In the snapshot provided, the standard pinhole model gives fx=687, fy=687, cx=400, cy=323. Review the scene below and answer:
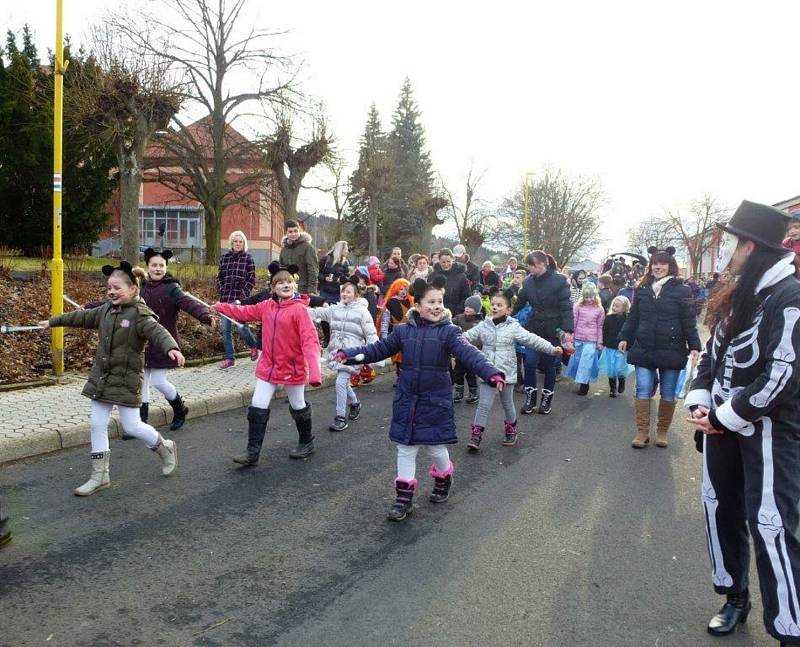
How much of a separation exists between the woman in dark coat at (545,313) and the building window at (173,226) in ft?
145

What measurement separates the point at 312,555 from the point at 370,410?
473cm

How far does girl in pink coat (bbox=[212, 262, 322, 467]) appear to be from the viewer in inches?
245

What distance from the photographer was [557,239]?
193ft

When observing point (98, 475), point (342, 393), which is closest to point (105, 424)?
point (98, 475)

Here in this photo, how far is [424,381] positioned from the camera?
5.19 metres

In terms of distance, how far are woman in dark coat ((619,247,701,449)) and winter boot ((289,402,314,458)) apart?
11.6ft

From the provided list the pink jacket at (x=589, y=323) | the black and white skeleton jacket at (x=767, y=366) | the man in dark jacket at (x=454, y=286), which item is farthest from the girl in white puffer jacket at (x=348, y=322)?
the black and white skeleton jacket at (x=767, y=366)

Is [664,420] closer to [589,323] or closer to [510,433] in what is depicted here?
[510,433]

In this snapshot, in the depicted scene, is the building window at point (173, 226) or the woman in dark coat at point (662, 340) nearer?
the woman in dark coat at point (662, 340)

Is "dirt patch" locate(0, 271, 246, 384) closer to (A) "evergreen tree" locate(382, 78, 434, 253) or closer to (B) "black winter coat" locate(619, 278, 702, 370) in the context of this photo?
(B) "black winter coat" locate(619, 278, 702, 370)

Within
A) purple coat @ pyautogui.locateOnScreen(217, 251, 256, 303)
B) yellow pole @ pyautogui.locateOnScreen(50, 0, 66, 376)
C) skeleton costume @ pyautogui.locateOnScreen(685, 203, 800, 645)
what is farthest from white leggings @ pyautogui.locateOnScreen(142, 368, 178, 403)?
skeleton costume @ pyautogui.locateOnScreen(685, 203, 800, 645)

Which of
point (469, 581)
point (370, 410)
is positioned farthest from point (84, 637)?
point (370, 410)

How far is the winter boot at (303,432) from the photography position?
6.55 m

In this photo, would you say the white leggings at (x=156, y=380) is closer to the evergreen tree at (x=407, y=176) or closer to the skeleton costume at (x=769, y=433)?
the skeleton costume at (x=769, y=433)
